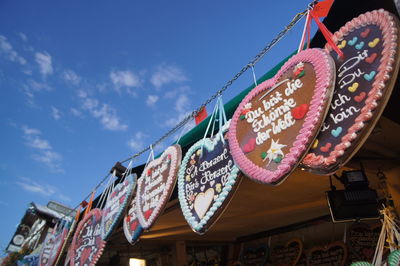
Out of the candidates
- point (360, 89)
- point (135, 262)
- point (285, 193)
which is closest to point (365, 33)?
point (360, 89)

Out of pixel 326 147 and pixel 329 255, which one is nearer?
pixel 326 147

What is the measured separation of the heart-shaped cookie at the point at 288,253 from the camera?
6129 mm

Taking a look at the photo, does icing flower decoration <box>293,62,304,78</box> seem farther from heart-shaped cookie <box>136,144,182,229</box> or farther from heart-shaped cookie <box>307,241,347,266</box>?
heart-shaped cookie <box>307,241,347,266</box>

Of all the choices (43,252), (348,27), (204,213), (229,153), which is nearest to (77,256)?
(43,252)

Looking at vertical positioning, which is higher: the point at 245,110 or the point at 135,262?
the point at 135,262

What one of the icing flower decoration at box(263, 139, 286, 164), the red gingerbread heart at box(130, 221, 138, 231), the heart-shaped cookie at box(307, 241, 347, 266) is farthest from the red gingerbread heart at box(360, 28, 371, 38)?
the heart-shaped cookie at box(307, 241, 347, 266)

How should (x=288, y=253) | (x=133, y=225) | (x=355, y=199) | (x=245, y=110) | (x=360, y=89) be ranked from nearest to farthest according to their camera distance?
(x=360, y=89) < (x=245, y=110) < (x=355, y=199) < (x=133, y=225) < (x=288, y=253)

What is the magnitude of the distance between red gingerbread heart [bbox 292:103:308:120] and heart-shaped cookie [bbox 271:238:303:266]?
16.0ft

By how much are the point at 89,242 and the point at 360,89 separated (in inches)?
189

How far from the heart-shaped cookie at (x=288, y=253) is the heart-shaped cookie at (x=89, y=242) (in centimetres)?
387

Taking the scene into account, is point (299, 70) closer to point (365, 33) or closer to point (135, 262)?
point (365, 33)

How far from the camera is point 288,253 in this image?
20.8 feet

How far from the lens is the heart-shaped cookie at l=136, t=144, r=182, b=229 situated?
3519mm

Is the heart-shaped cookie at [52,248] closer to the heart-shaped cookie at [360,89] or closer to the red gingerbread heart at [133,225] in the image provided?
the red gingerbread heart at [133,225]
